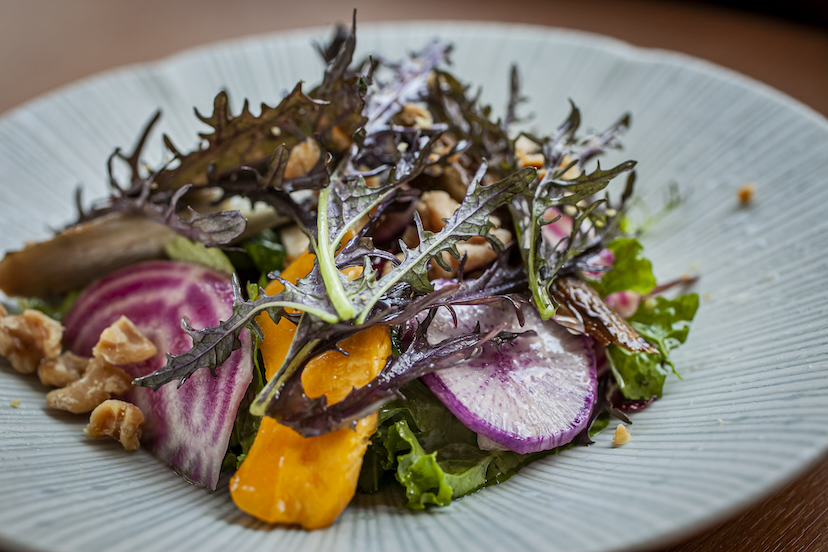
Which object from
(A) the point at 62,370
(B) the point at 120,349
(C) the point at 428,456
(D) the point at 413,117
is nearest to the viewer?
(C) the point at 428,456

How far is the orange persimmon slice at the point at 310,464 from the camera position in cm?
140

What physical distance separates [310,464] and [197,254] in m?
0.94

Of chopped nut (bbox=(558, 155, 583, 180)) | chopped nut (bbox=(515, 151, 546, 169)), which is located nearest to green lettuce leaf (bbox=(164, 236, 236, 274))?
chopped nut (bbox=(515, 151, 546, 169))

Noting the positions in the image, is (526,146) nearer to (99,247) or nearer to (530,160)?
(530,160)

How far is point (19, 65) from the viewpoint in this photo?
13.0ft

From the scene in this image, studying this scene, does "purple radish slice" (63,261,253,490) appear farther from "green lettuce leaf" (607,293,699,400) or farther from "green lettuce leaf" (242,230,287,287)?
"green lettuce leaf" (607,293,699,400)

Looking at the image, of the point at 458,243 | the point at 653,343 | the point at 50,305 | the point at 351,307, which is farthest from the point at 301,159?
the point at 653,343

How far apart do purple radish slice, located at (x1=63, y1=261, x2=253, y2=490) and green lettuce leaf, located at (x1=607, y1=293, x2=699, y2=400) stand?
1.06m

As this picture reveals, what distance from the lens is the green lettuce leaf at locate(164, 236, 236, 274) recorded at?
79.7 inches

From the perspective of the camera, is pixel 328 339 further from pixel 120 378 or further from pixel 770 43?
pixel 770 43

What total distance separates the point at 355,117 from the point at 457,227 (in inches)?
23.8

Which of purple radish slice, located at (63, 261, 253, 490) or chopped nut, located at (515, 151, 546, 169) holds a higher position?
chopped nut, located at (515, 151, 546, 169)

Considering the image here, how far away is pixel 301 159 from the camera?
2.11 metres

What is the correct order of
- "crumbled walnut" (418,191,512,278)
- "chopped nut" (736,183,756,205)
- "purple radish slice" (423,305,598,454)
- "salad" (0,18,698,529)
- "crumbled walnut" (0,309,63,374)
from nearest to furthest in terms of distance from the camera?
1. "salad" (0,18,698,529)
2. "purple radish slice" (423,305,598,454)
3. "crumbled walnut" (418,191,512,278)
4. "crumbled walnut" (0,309,63,374)
5. "chopped nut" (736,183,756,205)
